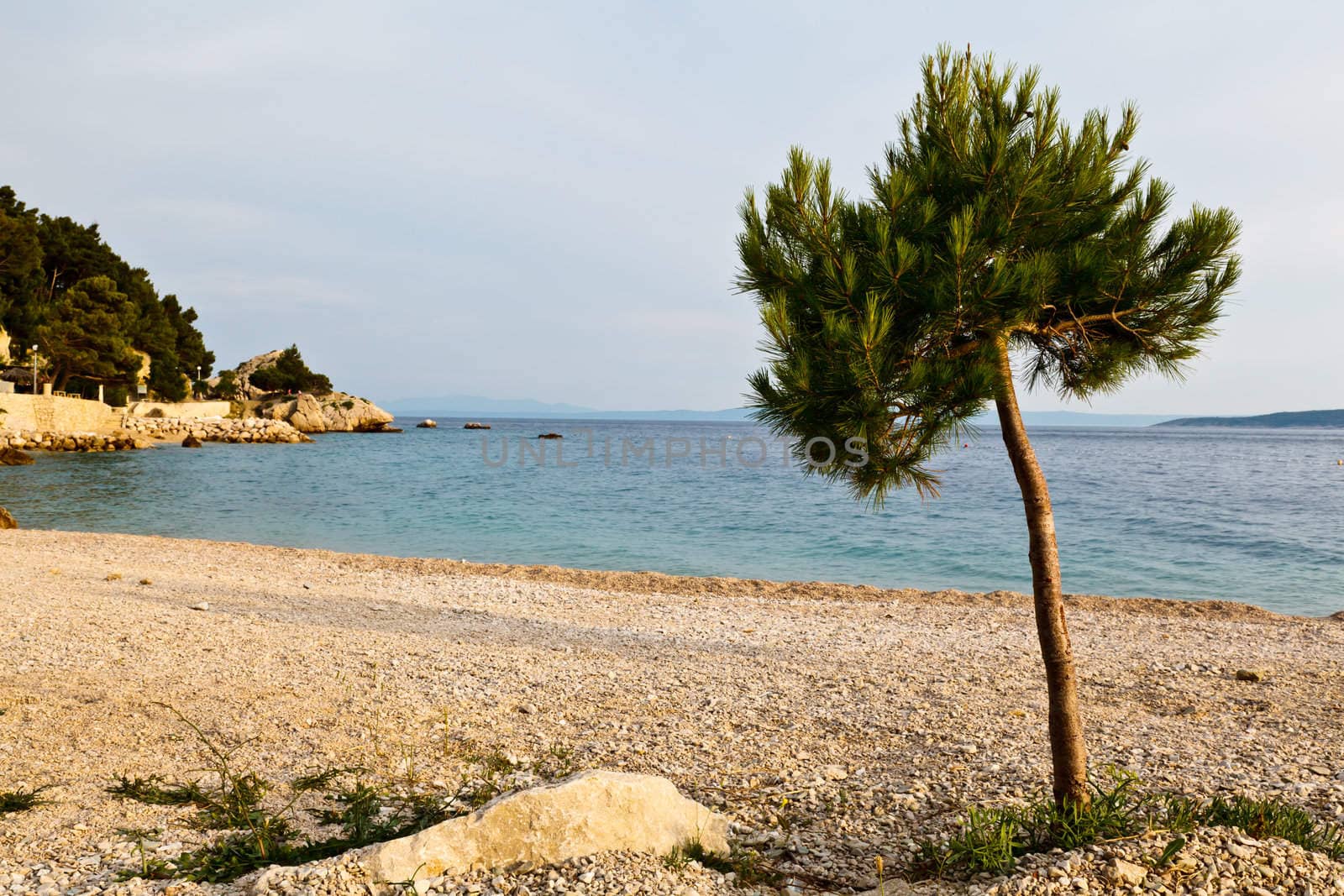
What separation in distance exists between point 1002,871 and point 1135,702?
4563mm

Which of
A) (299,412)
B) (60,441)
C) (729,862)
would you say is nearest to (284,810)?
(729,862)

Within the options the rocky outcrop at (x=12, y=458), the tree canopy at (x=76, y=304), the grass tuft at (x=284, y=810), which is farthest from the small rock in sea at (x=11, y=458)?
the grass tuft at (x=284, y=810)

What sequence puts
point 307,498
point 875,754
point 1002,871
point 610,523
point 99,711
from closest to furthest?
1. point 1002,871
2. point 875,754
3. point 99,711
4. point 610,523
5. point 307,498

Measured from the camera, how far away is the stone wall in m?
46.2

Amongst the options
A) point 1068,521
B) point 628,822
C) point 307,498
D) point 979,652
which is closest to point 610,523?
point 307,498

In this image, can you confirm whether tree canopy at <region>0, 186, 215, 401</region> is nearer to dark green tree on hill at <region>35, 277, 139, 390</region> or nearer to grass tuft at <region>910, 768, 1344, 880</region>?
dark green tree on hill at <region>35, 277, 139, 390</region>

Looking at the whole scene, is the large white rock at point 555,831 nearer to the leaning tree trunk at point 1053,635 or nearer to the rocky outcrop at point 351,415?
the leaning tree trunk at point 1053,635

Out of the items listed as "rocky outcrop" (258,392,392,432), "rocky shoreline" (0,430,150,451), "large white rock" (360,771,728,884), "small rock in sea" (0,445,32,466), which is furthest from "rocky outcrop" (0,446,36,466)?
"rocky outcrop" (258,392,392,432)

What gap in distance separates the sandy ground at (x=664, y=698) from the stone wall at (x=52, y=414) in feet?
144

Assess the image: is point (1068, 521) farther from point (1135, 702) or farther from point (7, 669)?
→ point (7, 669)

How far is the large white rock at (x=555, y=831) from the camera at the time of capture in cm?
343

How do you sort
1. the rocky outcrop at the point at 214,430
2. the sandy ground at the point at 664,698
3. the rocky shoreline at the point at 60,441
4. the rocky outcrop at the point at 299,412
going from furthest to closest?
the rocky outcrop at the point at 299,412 < the rocky outcrop at the point at 214,430 < the rocky shoreline at the point at 60,441 < the sandy ground at the point at 664,698

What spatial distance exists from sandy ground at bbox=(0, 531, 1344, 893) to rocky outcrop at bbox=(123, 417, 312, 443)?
58816 millimetres

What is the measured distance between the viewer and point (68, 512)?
23156 mm
